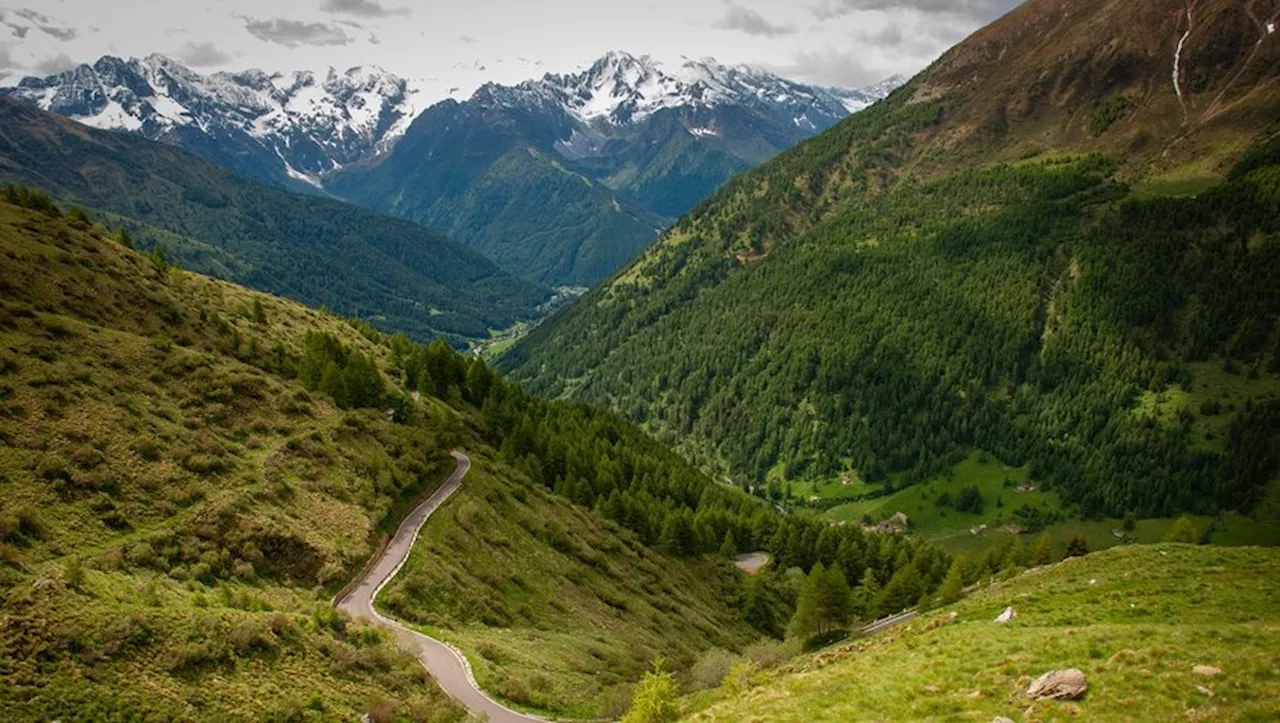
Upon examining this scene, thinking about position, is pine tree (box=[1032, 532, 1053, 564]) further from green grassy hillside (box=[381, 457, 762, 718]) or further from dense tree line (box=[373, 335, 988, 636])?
green grassy hillside (box=[381, 457, 762, 718])

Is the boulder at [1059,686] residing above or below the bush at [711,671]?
above

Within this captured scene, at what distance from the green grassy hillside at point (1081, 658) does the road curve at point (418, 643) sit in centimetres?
1315

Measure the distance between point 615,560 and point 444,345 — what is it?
63.1 meters

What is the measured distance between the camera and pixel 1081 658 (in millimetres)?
33625

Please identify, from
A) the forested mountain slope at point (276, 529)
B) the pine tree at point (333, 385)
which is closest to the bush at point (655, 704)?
the forested mountain slope at point (276, 529)

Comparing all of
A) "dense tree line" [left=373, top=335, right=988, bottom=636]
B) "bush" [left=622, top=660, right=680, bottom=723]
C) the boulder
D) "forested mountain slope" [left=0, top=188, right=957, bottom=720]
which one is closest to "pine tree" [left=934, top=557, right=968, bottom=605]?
"forested mountain slope" [left=0, top=188, right=957, bottom=720]

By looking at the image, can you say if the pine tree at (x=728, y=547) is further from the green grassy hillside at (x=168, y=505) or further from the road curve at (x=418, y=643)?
the road curve at (x=418, y=643)

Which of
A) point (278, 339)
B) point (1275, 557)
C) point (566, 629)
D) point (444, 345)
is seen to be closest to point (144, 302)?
point (278, 339)

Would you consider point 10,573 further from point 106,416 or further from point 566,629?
point 566,629

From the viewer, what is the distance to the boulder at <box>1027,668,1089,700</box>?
95.8 feet

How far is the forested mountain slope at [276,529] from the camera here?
36344mm

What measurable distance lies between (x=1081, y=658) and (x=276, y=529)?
182 ft

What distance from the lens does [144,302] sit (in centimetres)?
9062

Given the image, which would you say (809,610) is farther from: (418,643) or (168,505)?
(168,505)
